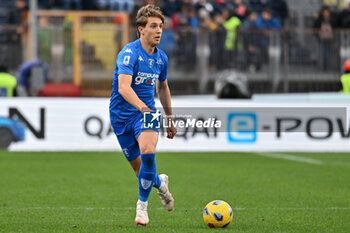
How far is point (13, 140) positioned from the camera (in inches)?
659

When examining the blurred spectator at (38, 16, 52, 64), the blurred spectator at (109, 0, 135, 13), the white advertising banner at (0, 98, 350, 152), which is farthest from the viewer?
the blurred spectator at (109, 0, 135, 13)

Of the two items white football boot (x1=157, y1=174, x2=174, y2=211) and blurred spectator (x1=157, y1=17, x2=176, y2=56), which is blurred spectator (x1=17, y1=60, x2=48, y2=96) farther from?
white football boot (x1=157, y1=174, x2=174, y2=211)

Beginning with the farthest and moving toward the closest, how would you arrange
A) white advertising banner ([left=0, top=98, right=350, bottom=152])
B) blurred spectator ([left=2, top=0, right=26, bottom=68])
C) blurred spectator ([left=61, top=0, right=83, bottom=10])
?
1. blurred spectator ([left=61, top=0, right=83, bottom=10])
2. blurred spectator ([left=2, top=0, right=26, bottom=68])
3. white advertising banner ([left=0, top=98, right=350, bottom=152])

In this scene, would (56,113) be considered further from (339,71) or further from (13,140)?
(339,71)

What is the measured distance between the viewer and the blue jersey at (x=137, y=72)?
7059mm

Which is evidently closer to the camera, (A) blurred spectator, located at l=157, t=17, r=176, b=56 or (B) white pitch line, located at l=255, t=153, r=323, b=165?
(B) white pitch line, located at l=255, t=153, r=323, b=165

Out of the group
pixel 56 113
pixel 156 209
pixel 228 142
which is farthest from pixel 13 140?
pixel 156 209

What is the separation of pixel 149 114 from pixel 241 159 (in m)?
8.75

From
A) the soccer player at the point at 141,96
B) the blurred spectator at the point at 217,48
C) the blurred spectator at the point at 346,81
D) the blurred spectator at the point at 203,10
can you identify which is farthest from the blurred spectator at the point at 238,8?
the soccer player at the point at 141,96

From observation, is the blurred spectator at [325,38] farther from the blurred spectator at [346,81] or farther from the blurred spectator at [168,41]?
the blurred spectator at [168,41]

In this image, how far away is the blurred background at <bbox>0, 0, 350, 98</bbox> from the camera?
69.9ft


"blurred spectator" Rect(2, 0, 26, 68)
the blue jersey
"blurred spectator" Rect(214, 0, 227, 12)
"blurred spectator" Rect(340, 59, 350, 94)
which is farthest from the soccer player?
"blurred spectator" Rect(214, 0, 227, 12)

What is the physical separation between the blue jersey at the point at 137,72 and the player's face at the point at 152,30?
123 mm

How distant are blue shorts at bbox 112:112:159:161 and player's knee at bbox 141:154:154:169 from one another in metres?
0.26
